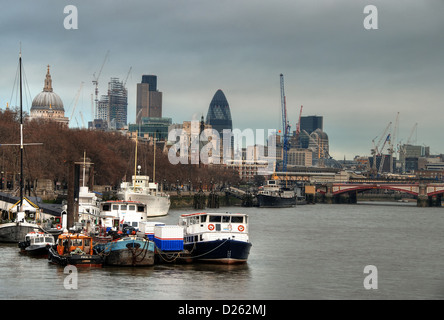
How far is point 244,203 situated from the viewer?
180 metres

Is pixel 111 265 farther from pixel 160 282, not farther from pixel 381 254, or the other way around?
pixel 381 254

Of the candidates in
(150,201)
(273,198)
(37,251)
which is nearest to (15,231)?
(37,251)

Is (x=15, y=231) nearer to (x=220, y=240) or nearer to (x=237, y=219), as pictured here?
(x=220, y=240)

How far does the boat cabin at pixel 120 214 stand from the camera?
6506 centimetres

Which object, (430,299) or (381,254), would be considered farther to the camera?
(381,254)

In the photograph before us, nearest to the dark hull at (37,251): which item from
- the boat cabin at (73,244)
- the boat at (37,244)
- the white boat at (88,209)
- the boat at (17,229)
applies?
the boat at (37,244)

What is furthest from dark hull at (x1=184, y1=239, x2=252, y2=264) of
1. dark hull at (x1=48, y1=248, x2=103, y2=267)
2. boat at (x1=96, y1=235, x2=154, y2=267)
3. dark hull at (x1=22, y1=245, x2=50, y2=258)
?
dark hull at (x1=22, y1=245, x2=50, y2=258)

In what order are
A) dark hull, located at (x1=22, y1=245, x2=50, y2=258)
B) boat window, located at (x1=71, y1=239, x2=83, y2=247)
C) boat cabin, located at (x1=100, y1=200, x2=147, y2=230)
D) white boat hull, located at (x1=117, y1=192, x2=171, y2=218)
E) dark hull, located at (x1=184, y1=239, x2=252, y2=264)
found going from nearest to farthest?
1. boat window, located at (x1=71, y1=239, x2=83, y2=247)
2. dark hull, located at (x1=184, y1=239, x2=252, y2=264)
3. dark hull, located at (x1=22, y1=245, x2=50, y2=258)
4. boat cabin, located at (x1=100, y1=200, x2=147, y2=230)
5. white boat hull, located at (x1=117, y1=192, x2=171, y2=218)

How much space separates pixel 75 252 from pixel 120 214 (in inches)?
532

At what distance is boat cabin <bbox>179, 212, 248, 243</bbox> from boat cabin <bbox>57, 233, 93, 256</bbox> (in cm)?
743

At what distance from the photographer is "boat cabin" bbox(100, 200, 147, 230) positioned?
6506cm

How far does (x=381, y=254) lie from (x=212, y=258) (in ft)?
56.7

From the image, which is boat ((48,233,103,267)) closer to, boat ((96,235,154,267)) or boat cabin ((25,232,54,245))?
boat ((96,235,154,267))
